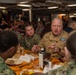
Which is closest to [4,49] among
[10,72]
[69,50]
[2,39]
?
[2,39]

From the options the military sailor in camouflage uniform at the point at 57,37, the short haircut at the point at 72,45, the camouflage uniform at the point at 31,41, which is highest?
the short haircut at the point at 72,45

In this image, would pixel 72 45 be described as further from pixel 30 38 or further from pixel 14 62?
pixel 30 38

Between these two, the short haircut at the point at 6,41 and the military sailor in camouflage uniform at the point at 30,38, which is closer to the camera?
the short haircut at the point at 6,41

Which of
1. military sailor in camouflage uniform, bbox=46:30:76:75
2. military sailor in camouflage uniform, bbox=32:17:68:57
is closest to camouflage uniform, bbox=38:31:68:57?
military sailor in camouflage uniform, bbox=32:17:68:57

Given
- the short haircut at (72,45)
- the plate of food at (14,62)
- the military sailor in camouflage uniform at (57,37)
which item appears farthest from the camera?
the military sailor in camouflage uniform at (57,37)

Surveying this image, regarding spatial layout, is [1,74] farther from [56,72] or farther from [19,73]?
[19,73]

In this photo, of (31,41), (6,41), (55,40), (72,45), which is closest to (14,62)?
(6,41)

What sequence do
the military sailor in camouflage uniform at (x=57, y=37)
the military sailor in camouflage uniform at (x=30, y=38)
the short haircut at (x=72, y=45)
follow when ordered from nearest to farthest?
the short haircut at (x=72, y=45)
the military sailor in camouflage uniform at (x=57, y=37)
the military sailor in camouflage uniform at (x=30, y=38)

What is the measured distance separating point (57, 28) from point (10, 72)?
233cm

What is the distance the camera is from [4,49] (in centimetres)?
233

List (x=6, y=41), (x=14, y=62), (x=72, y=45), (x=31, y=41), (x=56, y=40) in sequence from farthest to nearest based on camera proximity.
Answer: (x=31, y=41)
(x=56, y=40)
(x=14, y=62)
(x=6, y=41)
(x=72, y=45)

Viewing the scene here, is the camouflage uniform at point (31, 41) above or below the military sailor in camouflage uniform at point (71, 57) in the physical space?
below

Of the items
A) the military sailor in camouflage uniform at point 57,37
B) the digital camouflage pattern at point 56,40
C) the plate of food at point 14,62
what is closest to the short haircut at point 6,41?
the plate of food at point 14,62

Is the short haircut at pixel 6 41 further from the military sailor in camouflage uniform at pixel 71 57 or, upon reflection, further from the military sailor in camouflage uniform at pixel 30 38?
the military sailor in camouflage uniform at pixel 30 38
